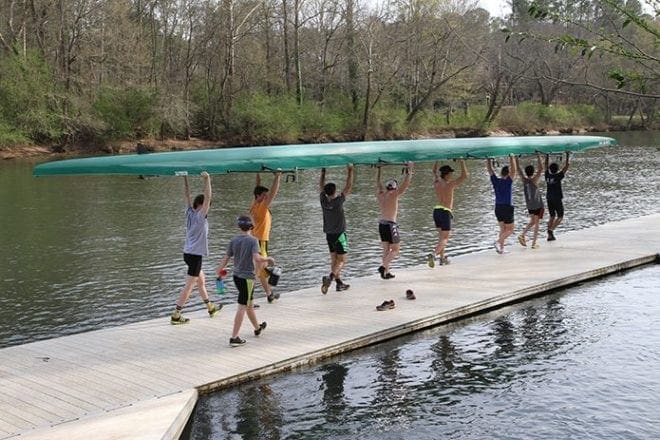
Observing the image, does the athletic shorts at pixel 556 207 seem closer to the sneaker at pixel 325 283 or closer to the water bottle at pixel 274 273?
the sneaker at pixel 325 283

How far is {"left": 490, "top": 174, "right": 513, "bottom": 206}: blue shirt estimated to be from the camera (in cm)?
1506

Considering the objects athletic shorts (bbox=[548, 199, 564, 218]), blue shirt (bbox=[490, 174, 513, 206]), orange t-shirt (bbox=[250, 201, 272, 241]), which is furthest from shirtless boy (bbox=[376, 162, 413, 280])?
athletic shorts (bbox=[548, 199, 564, 218])

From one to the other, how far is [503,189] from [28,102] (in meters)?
46.0

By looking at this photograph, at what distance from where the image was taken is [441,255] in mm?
14828

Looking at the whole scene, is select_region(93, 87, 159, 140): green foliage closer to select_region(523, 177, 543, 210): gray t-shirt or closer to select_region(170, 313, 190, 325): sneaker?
select_region(523, 177, 543, 210): gray t-shirt

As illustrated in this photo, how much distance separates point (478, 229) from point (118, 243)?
957 cm

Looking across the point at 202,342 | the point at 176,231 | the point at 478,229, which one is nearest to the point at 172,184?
the point at 176,231

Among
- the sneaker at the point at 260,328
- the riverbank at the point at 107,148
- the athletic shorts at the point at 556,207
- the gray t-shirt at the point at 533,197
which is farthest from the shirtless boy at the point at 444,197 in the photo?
the riverbank at the point at 107,148

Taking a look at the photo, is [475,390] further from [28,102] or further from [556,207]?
[28,102]

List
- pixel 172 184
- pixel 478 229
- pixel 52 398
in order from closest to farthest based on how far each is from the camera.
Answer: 1. pixel 52 398
2. pixel 478 229
3. pixel 172 184

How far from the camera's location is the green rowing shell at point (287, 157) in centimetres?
Result: 1063

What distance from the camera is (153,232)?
2125 cm

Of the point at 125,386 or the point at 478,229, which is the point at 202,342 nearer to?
the point at 125,386

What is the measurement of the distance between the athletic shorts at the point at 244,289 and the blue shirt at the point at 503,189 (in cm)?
728
